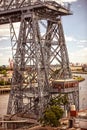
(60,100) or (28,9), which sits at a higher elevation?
(28,9)

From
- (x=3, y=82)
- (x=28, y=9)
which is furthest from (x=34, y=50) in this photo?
(x=3, y=82)

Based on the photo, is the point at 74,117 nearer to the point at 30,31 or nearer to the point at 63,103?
the point at 63,103

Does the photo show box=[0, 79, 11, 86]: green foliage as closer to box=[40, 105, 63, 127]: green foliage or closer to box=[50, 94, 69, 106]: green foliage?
box=[50, 94, 69, 106]: green foliage

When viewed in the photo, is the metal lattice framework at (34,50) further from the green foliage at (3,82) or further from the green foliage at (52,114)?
the green foliage at (3,82)

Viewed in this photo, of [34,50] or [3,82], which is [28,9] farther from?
[3,82]

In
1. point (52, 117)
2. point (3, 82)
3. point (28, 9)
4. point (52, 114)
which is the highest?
point (28, 9)

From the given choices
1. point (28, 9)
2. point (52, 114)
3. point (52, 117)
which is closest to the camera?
point (52, 117)

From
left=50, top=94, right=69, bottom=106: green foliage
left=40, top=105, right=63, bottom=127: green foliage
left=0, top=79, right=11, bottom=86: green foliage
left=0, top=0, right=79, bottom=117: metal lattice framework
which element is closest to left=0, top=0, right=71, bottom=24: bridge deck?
left=0, top=0, right=79, bottom=117: metal lattice framework

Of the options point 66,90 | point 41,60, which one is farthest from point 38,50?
point 66,90
